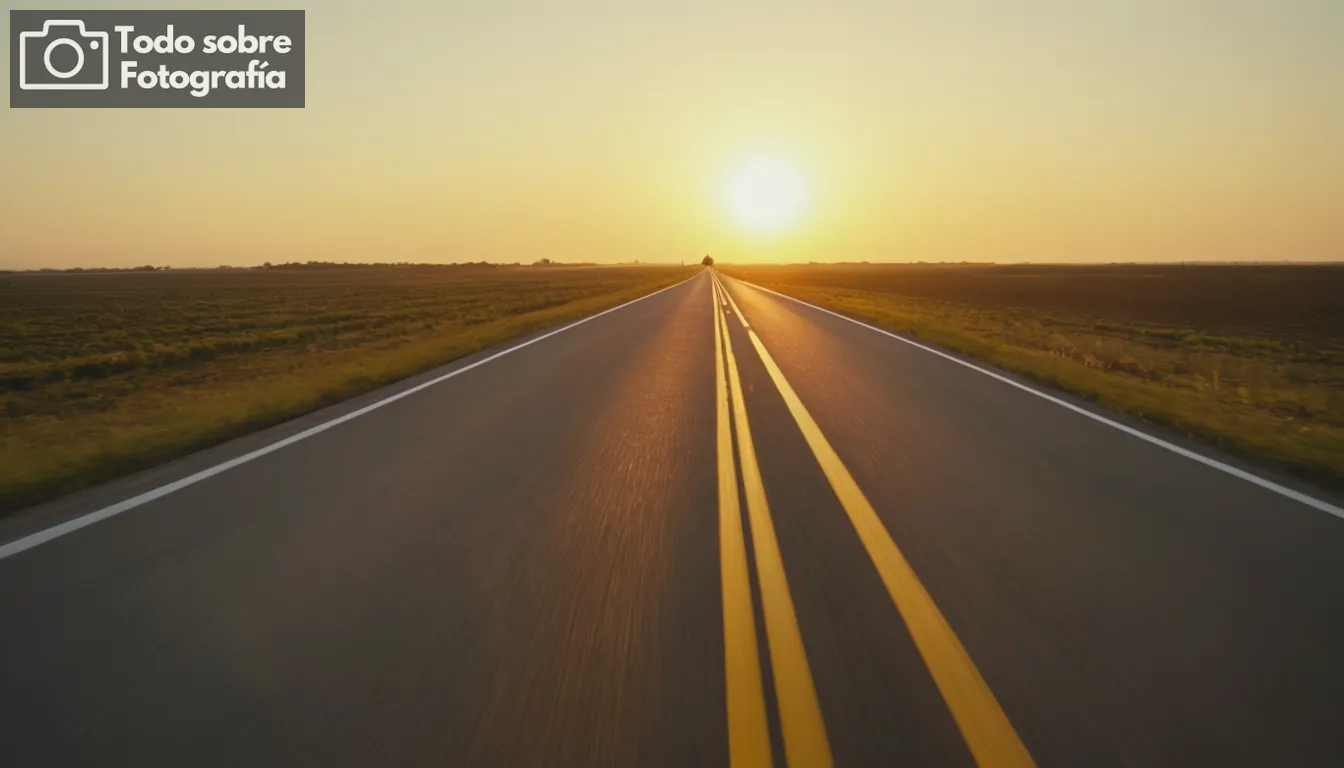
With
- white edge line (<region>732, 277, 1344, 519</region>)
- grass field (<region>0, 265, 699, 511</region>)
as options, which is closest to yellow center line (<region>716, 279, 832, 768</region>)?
white edge line (<region>732, 277, 1344, 519</region>)

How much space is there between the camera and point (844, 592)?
4.23 m

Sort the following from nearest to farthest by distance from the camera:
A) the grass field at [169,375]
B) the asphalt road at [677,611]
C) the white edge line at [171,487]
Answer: the asphalt road at [677,611]
the white edge line at [171,487]
the grass field at [169,375]

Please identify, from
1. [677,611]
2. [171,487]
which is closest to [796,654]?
[677,611]

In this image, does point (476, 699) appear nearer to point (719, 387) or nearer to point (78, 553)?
point (78, 553)

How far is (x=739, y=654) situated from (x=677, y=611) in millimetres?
552

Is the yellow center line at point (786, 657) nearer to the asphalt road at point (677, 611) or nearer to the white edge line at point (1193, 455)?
the asphalt road at point (677, 611)

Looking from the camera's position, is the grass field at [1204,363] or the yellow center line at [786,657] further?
the grass field at [1204,363]

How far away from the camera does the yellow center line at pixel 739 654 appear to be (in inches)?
110

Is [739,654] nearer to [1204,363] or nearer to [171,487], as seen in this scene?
[171,487]

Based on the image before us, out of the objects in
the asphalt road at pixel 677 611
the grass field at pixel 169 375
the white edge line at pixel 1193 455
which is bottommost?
the grass field at pixel 169 375

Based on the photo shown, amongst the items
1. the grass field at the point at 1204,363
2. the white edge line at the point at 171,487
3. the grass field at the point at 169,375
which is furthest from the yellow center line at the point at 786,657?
the grass field at the point at 169,375

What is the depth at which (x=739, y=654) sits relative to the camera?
3.50 metres

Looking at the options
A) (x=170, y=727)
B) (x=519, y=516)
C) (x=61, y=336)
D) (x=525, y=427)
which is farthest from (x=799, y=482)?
(x=61, y=336)

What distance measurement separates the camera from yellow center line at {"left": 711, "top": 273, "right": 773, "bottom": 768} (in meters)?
2.80
